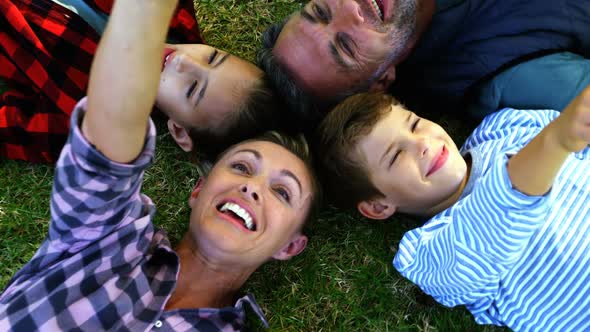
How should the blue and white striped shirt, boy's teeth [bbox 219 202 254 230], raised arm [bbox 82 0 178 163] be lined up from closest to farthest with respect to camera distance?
raised arm [bbox 82 0 178 163] < the blue and white striped shirt < boy's teeth [bbox 219 202 254 230]

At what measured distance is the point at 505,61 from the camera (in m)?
2.20

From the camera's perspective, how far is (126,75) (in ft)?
3.98

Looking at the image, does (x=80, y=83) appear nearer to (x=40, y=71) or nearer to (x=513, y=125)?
(x=40, y=71)

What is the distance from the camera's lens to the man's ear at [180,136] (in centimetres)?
235

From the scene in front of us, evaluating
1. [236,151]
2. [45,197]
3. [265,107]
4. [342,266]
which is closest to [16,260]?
[45,197]

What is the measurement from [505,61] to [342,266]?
1.13 m

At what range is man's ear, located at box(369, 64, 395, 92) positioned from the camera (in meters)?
2.30

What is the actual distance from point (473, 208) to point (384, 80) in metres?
0.92

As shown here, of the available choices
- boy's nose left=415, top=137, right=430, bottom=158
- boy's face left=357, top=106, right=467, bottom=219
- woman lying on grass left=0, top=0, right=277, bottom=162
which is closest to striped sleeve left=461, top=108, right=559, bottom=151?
boy's face left=357, top=106, right=467, bottom=219

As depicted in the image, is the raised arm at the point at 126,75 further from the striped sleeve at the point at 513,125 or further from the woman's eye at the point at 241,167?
the striped sleeve at the point at 513,125

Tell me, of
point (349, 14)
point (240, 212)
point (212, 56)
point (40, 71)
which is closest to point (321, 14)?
point (349, 14)

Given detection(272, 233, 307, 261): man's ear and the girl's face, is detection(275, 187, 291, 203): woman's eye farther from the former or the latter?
the girl's face

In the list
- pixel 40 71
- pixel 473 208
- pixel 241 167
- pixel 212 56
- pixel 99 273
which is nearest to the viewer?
pixel 473 208

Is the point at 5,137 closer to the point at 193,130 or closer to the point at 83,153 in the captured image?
the point at 193,130
